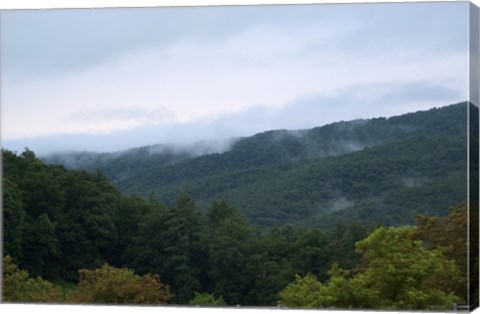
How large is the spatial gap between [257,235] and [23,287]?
10.1 ft

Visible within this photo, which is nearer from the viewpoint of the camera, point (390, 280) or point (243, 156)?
point (390, 280)

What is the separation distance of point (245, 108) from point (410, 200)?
2261mm

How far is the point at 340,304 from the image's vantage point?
17.2m

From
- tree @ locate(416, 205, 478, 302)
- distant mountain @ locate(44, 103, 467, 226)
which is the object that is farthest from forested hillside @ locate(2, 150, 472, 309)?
distant mountain @ locate(44, 103, 467, 226)

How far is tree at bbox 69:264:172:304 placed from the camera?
1786 cm

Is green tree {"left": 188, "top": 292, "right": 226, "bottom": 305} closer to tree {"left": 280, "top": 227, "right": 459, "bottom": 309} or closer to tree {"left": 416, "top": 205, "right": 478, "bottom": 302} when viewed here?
tree {"left": 280, "top": 227, "right": 459, "bottom": 309}

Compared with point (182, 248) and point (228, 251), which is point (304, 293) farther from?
point (182, 248)

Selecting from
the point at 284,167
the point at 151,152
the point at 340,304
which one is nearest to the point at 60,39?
the point at 151,152

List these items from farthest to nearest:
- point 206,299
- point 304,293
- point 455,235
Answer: point 206,299
point 304,293
point 455,235

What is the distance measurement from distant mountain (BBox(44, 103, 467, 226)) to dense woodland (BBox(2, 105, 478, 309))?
19 mm

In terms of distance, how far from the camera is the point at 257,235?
1755cm

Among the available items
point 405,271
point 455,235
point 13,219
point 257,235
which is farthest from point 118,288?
point 455,235

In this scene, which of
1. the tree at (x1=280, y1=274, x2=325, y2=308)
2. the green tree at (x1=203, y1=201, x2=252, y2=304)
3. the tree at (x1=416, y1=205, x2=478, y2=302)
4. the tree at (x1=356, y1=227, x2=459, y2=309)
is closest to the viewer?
the tree at (x1=416, y1=205, x2=478, y2=302)

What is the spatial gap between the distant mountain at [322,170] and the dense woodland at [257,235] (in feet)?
0.06
